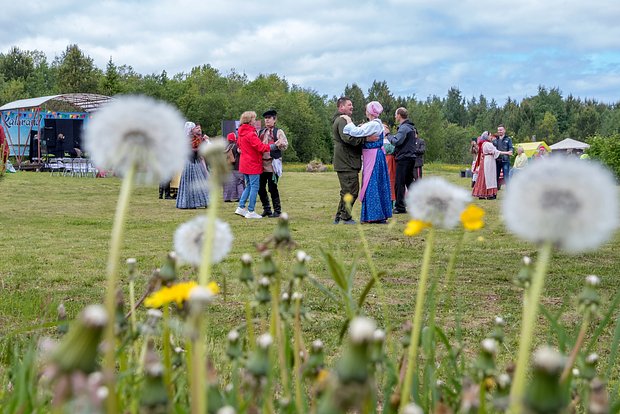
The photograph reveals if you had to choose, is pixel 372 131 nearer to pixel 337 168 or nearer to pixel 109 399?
pixel 337 168

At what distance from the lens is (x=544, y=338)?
4.93 meters

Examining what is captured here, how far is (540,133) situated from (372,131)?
77.0 m

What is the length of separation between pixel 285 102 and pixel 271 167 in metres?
49.6

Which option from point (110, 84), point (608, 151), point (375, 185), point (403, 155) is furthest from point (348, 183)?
point (110, 84)

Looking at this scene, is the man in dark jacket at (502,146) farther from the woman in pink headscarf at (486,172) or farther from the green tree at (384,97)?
the green tree at (384,97)

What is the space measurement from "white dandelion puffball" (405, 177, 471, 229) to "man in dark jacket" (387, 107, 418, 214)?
1331cm

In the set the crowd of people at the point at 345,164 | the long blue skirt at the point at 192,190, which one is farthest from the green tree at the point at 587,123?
the long blue skirt at the point at 192,190

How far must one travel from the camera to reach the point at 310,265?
24.4 ft

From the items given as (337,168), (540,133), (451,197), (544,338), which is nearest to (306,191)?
(337,168)

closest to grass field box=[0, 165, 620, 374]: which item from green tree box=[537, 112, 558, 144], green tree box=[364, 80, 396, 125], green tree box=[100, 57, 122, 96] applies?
green tree box=[100, 57, 122, 96]

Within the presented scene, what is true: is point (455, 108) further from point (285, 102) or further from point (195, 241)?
point (195, 241)

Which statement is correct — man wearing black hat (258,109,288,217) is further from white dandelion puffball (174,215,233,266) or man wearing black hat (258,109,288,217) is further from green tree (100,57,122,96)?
green tree (100,57,122,96)

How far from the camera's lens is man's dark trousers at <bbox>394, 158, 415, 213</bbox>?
48.8ft

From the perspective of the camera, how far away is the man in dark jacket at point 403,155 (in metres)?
14.5
